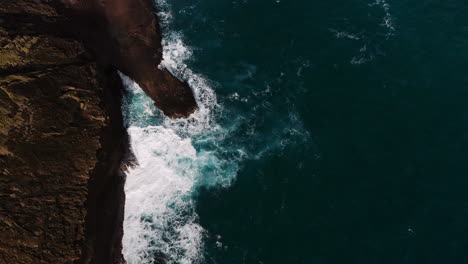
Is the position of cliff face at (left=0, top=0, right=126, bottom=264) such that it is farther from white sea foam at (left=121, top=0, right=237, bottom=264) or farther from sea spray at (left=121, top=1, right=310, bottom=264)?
sea spray at (left=121, top=1, right=310, bottom=264)

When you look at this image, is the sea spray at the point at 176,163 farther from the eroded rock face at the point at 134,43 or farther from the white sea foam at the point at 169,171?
the eroded rock face at the point at 134,43

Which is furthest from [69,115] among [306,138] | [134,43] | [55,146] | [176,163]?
[306,138]

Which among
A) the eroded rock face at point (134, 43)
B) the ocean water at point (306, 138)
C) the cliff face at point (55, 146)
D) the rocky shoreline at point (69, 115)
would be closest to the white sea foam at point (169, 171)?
the ocean water at point (306, 138)

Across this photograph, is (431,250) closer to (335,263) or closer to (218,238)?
(335,263)

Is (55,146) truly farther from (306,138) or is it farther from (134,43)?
(306,138)

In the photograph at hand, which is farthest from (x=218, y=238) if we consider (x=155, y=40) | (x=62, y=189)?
(x=155, y=40)

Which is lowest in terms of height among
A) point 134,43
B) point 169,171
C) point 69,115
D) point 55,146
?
point 169,171

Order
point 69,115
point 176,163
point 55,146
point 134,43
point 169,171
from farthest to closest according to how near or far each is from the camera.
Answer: point 134,43 < point 176,163 < point 169,171 < point 69,115 < point 55,146
